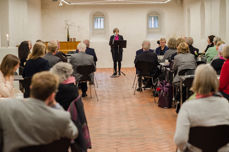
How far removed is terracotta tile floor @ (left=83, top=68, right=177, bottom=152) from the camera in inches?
223

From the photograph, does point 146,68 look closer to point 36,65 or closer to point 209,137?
point 36,65

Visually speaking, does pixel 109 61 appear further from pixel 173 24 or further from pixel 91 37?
pixel 173 24

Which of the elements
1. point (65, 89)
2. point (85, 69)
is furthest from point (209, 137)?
point (85, 69)

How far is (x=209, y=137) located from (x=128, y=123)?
4069mm

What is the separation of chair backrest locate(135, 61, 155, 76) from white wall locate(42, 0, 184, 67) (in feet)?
29.3

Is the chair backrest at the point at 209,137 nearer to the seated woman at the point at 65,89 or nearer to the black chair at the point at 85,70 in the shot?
the seated woman at the point at 65,89

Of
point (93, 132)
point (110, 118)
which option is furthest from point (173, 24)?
point (93, 132)

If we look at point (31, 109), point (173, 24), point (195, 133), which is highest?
point (173, 24)

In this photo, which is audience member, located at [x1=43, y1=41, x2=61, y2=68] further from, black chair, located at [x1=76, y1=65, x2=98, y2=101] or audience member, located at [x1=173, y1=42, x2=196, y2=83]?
audience member, located at [x1=173, y1=42, x2=196, y2=83]

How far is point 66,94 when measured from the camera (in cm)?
433

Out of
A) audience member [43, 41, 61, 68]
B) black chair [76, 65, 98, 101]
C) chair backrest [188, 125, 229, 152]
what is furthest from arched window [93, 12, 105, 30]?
chair backrest [188, 125, 229, 152]

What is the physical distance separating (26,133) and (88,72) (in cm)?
618

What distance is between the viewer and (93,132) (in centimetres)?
648

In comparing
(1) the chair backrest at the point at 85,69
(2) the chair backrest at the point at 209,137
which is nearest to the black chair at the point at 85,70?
(1) the chair backrest at the point at 85,69
